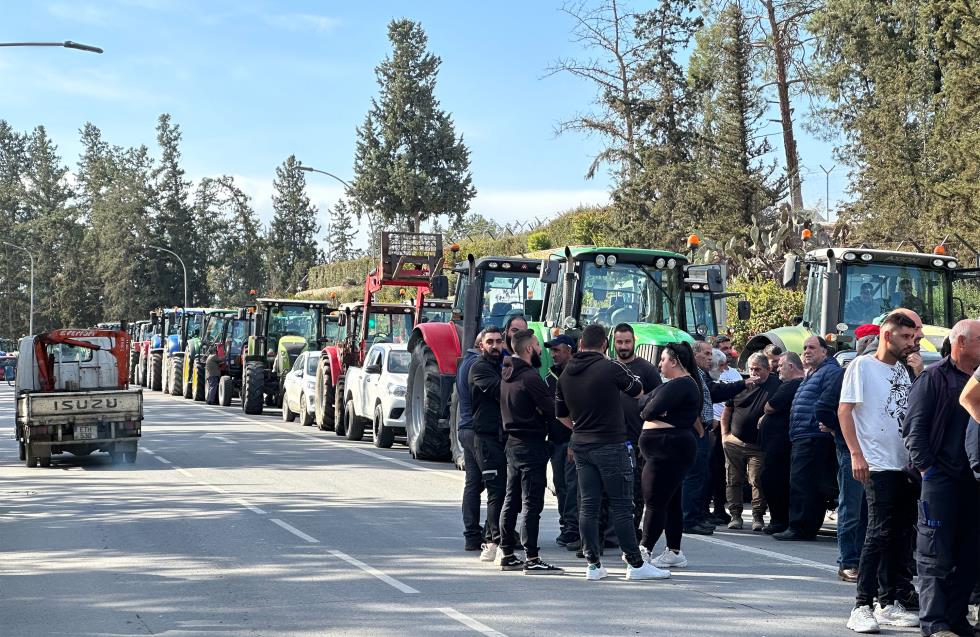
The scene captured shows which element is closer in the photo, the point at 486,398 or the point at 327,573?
the point at 327,573

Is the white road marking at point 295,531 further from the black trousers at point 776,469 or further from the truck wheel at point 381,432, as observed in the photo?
the truck wheel at point 381,432

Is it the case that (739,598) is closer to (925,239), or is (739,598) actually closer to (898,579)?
(898,579)

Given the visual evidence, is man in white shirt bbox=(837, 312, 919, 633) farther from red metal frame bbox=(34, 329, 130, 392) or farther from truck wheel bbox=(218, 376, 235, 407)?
truck wheel bbox=(218, 376, 235, 407)

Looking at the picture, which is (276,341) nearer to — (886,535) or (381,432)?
(381,432)

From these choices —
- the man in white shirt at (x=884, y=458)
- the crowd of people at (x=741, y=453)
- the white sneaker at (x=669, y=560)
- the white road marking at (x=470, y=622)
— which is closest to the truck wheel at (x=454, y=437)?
the crowd of people at (x=741, y=453)

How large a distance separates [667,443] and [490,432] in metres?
1.46

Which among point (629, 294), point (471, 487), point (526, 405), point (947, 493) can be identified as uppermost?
point (629, 294)

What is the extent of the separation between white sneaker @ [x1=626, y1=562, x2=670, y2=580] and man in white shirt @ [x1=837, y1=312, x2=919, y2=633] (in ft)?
6.22

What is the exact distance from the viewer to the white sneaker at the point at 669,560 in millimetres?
10602

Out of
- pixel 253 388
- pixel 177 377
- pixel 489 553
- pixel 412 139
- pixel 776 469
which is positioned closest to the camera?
pixel 489 553

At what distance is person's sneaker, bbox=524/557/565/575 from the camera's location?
34.0 feet

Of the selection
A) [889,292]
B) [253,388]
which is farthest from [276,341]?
[889,292]

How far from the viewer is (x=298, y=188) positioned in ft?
348

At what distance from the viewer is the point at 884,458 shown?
27.9 ft
